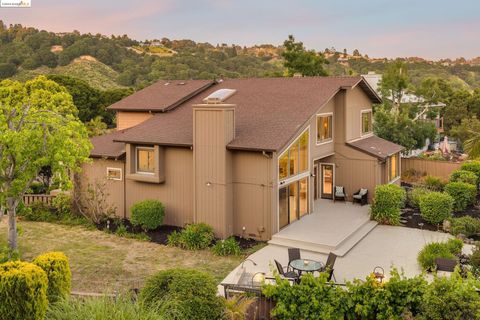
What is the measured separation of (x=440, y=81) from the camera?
176ft

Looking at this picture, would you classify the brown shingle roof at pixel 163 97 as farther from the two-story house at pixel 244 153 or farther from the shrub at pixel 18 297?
the shrub at pixel 18 297

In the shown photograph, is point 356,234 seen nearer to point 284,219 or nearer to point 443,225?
point 284,219

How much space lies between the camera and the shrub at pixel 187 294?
816 cm

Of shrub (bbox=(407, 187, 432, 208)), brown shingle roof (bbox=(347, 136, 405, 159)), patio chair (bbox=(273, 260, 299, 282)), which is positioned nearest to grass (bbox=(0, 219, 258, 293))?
patio chair (bbox=(273, 260, 299, 282))

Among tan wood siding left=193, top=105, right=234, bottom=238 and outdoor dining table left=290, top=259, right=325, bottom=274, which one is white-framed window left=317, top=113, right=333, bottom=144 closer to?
tan wood siding left=193, top=105, right=234, bottom=238

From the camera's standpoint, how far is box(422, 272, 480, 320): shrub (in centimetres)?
741

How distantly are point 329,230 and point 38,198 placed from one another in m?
13.0

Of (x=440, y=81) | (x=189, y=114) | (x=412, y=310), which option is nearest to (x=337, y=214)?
(x=189, y=114)

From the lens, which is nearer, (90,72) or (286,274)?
(286,274)

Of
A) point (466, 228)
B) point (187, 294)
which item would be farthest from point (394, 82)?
point (187, 294)

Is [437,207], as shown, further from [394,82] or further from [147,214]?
[394,82]

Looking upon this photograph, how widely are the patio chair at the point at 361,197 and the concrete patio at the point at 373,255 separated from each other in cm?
290

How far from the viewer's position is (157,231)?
1688cm

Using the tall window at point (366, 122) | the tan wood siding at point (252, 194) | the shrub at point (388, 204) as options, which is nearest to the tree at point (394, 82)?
the tall window at point (366, 122)
